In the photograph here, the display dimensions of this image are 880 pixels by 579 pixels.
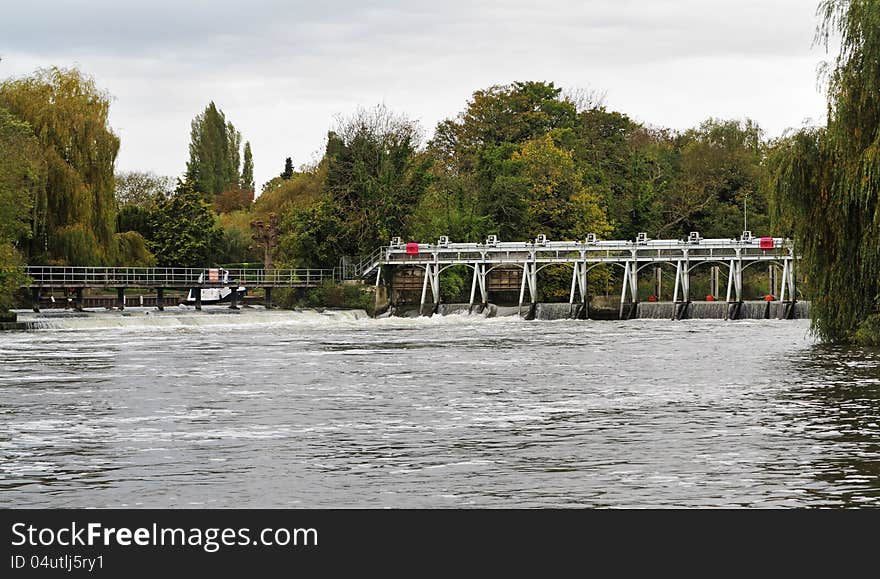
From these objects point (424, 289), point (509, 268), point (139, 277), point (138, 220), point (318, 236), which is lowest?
point (424, 289)

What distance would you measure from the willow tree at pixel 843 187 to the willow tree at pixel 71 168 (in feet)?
119

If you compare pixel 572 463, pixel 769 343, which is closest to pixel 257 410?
pixel 572 463

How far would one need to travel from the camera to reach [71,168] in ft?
203

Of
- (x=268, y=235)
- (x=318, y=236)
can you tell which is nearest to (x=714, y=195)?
(x=318, y=236)

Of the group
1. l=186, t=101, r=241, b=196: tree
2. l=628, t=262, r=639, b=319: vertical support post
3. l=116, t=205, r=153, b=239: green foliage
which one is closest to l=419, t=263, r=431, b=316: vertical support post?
l=628, t=262, r=639, b=319: vertical support post

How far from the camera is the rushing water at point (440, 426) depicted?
1545 cm

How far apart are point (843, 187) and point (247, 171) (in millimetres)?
108706

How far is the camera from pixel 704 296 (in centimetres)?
8212

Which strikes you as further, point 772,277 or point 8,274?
point 772,277

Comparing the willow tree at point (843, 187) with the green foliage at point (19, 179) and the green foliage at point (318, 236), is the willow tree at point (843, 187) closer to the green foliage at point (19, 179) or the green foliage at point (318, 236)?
the green foliage at point (19, 179)

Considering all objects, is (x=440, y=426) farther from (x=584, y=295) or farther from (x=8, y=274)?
(x=584, y=295)
